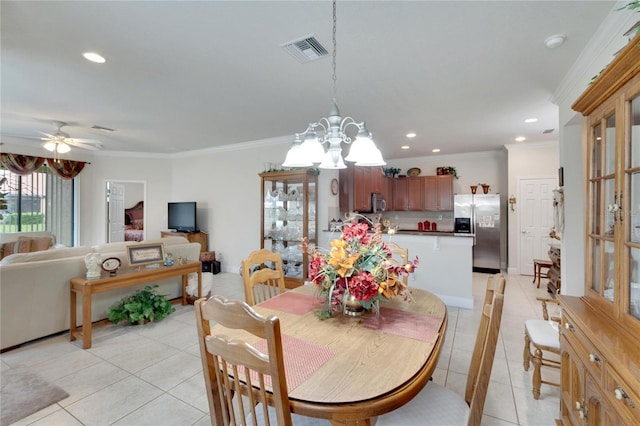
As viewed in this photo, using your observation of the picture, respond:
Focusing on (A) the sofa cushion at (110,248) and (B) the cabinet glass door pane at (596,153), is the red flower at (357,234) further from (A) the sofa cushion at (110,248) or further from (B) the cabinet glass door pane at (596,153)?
(A) the sofa cushion at (110,248)

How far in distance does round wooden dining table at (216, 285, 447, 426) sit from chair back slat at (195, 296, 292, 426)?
0.29 ft

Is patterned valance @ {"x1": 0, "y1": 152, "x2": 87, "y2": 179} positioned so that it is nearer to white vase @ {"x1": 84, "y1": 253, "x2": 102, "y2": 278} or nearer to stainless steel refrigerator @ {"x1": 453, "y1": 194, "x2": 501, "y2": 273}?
white vase @ {"x1": 84, "y1": 253, "x2": 102, "y2": 278}

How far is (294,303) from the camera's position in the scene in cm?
194

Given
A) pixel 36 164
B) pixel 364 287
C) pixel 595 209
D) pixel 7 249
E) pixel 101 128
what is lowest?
pixel 7 249

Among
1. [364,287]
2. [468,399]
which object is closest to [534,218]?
[468,399]

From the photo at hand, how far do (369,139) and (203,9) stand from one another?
53.6 inches

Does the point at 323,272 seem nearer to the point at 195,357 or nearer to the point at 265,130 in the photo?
the point at 195,357

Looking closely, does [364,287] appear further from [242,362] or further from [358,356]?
[242,362]

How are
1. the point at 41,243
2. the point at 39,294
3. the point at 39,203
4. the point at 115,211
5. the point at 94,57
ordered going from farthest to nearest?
1. the point at 115,211
2. the point at 39,203
3. the point at 41,243
4. the point at 39,294
5. the point at 94,57

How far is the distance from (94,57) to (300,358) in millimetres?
2975

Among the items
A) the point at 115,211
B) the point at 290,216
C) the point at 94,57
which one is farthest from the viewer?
the point at 115,211

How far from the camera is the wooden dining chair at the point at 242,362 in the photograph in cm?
90

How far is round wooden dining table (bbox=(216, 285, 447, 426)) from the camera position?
97 centimetres

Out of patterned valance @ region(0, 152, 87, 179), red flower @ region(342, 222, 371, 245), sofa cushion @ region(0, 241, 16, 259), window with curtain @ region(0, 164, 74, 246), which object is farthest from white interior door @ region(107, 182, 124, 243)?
red flower @ region(342, 222, 371, 245)
